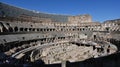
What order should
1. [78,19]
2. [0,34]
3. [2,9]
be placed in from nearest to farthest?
[0,34]
[2,9]
[78,19]

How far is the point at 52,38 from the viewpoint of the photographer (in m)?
52.2

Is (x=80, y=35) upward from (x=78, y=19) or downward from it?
downward

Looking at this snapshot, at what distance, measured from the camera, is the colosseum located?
1050 inches

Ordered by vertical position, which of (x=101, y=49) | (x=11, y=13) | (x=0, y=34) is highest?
(x=11, y=13)

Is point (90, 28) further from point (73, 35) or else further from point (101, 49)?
point (101, 49)

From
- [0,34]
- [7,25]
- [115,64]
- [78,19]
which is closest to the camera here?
[115,64]

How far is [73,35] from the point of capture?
62.6 metres

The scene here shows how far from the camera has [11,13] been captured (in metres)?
52.2

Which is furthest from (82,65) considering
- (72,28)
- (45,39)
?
(72,28)

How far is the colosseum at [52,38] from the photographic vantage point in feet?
87.5

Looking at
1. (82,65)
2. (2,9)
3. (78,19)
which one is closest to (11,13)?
(2,9)

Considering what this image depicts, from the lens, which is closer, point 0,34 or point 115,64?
point 115,64

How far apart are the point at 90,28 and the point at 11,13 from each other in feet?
104

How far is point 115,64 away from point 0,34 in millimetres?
28613
